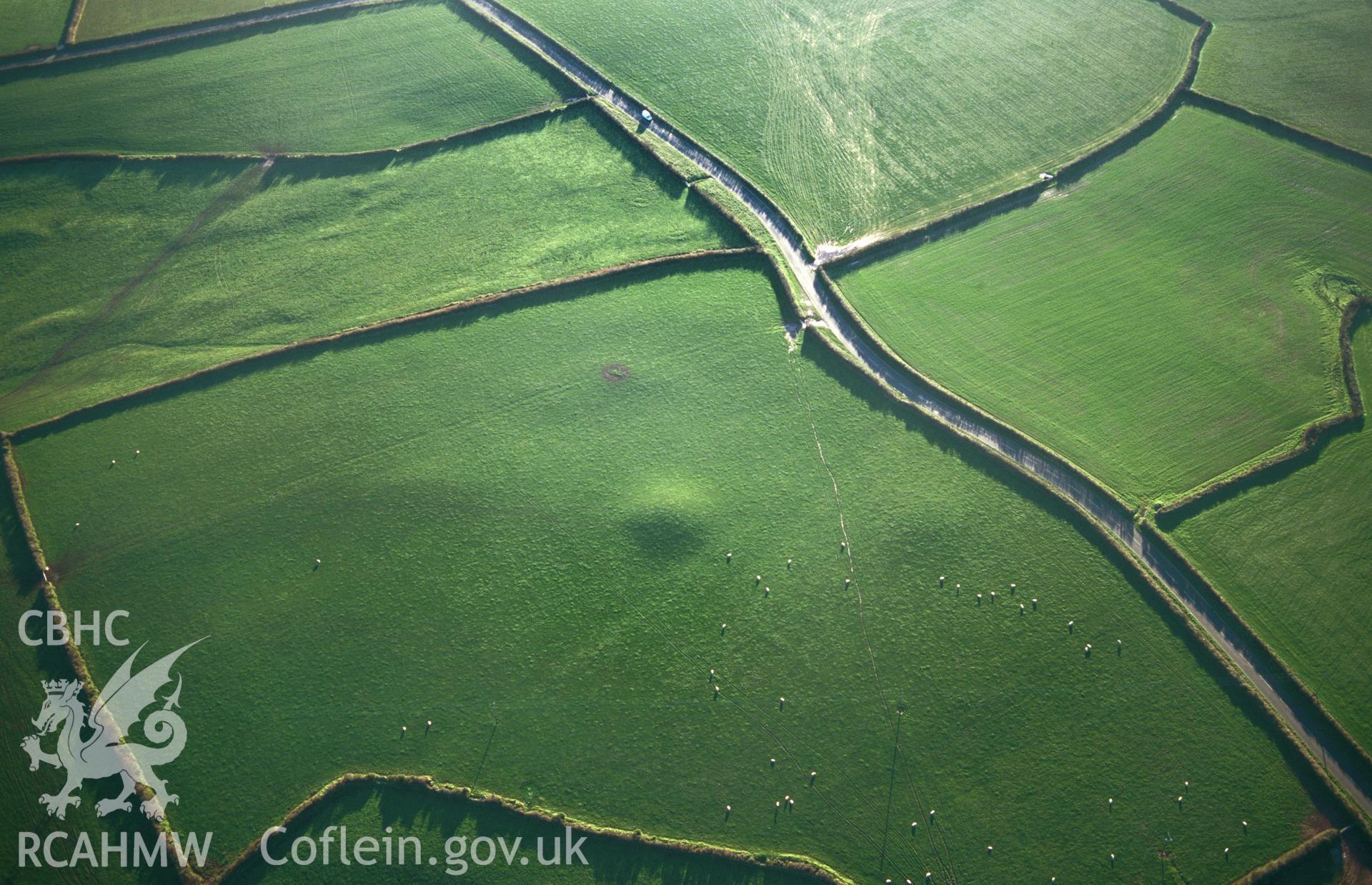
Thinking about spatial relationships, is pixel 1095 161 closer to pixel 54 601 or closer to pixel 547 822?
pixel 547 822

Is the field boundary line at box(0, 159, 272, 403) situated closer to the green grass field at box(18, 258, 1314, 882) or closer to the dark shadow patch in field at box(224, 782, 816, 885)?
the green grass field at box(18, 258, 1314, 882)

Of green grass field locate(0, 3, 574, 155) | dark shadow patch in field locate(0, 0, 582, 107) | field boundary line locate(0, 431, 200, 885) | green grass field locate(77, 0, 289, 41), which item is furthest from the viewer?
green grass field locate(77, 0, 289, 41)

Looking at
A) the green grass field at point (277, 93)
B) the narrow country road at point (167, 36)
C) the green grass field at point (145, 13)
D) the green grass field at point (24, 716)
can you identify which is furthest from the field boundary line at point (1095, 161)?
the green grass field at point (145, 13)

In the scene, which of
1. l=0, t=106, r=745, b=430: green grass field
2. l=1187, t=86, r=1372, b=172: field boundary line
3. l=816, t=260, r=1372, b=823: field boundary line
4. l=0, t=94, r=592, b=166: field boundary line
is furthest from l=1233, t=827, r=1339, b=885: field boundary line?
l=0, t=94, r=592, b=166: field boundary line

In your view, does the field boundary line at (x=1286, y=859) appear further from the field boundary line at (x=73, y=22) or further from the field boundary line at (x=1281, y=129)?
the field boundary line at (x=73, y=22)

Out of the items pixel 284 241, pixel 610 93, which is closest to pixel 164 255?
pixel 284 241

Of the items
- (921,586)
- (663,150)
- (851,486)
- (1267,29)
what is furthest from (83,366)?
(1267,29)
